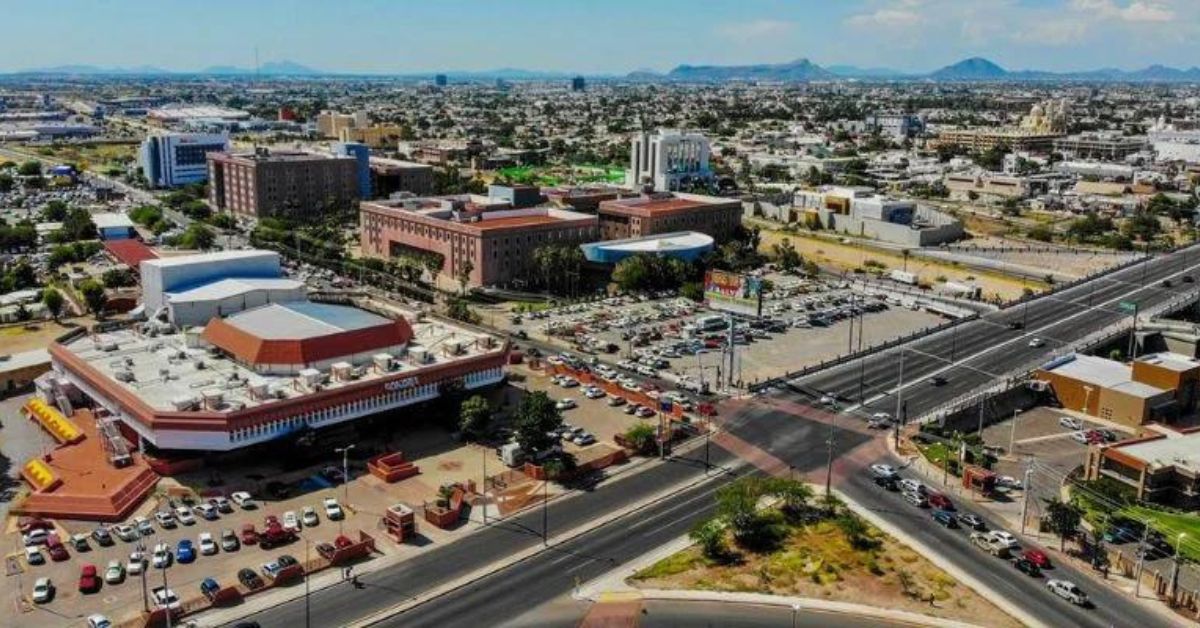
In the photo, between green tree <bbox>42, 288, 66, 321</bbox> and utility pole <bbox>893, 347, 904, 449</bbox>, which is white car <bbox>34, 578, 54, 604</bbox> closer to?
utility pole <bbox>893, 347, 904, 449</bbox>

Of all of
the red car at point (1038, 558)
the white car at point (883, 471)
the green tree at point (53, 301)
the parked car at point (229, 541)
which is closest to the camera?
the red car at point (1038, 558)

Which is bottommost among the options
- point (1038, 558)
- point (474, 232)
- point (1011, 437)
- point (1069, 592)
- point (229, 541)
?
point (1011, 437)

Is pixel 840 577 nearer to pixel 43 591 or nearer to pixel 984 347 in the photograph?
pixel 43 591

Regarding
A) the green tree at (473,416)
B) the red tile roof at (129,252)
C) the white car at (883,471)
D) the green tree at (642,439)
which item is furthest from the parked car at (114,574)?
the red tile roof at (129,252)

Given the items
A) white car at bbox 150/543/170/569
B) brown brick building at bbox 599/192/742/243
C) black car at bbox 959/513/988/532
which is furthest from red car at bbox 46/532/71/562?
brown brick building at bbox 599/192/742/243

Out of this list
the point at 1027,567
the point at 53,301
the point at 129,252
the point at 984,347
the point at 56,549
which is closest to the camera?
the point at 1027,567

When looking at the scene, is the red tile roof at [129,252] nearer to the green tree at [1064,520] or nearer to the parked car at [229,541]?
the parked car at [229,541]

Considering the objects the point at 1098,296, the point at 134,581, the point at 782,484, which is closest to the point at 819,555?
the point at 782,484

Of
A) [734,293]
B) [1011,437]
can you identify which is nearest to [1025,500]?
[1011,437]

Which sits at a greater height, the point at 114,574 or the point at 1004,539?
the point at 1004,539
